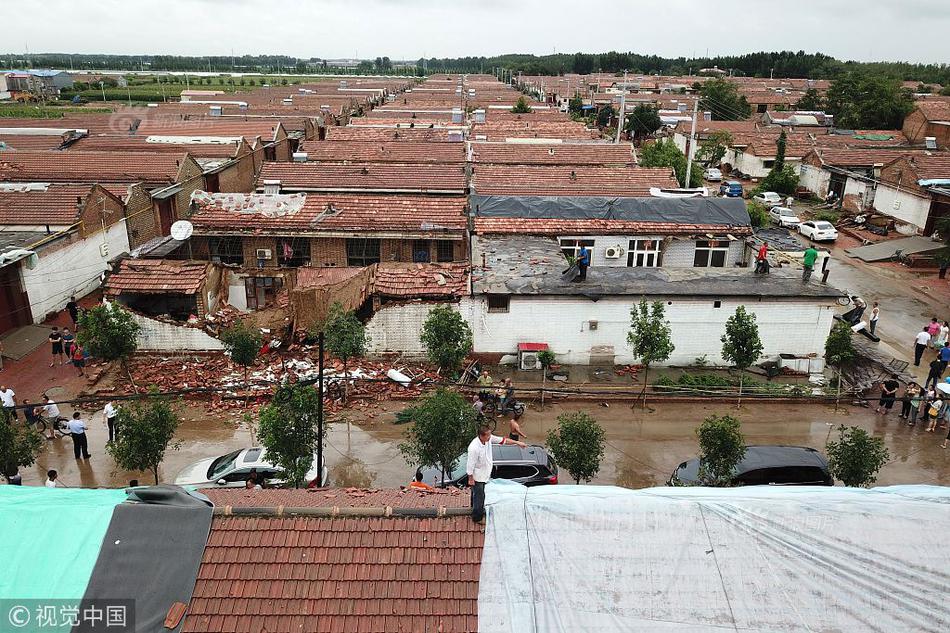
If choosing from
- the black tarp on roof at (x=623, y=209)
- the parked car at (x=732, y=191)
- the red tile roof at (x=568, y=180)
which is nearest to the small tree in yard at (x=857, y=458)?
the black tarp on roof at (x=623, y=209)

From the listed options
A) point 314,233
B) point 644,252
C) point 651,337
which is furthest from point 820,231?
point 314,233

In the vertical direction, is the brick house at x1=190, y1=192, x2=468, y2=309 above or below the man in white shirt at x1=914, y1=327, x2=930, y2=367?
above

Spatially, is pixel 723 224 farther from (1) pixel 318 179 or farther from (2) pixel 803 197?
(2) pixel 803 197

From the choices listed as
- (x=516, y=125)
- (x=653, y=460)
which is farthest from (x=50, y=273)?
(x=516, y=125)

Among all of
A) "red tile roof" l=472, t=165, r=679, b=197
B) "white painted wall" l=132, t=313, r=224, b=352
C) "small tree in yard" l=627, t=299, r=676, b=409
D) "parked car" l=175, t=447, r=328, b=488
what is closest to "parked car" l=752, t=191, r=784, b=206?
"red tile roof" l=472, t=165, r=679, b=197

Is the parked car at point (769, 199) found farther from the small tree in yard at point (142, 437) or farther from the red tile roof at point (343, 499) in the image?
the red tile roof at point (343, 499)

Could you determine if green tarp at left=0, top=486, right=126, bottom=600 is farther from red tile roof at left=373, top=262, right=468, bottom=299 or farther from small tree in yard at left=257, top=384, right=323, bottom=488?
red tile roof at left=373, top=262, right=468, bottom=299

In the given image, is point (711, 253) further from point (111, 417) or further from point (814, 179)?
point (814, 179)
